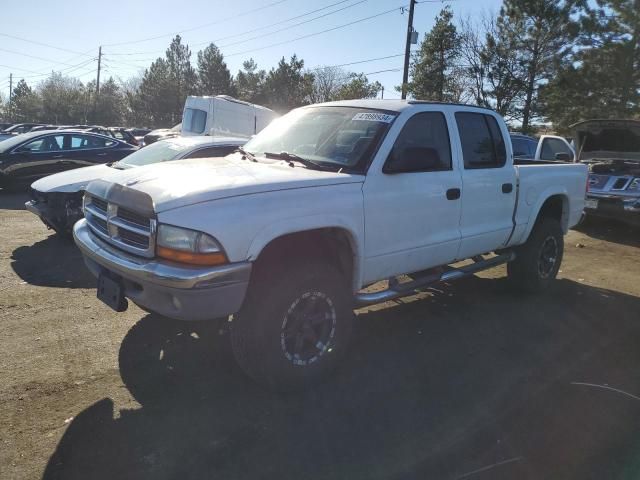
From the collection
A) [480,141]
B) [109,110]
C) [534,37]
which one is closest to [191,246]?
[480,141]

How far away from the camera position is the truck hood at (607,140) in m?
9.81

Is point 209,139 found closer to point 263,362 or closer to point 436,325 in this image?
point 436,325

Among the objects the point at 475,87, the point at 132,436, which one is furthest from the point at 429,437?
the point at 475,87

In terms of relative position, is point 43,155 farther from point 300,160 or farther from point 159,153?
point 300,160

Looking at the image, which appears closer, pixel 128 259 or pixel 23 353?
pixel 128 259

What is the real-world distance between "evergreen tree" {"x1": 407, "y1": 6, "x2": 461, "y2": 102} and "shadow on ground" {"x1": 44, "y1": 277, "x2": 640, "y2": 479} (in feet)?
72.7

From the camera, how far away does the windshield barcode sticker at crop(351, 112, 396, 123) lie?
12.6 feet

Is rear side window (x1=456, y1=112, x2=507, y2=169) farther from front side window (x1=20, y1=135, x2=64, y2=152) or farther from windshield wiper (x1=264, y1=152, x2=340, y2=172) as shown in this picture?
front side window (x1=20, y1=135, x2=64, y2=152)

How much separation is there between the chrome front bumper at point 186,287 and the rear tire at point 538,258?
3.80m

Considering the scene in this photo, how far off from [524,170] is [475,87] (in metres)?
23.5

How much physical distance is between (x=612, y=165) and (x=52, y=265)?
9.84 m

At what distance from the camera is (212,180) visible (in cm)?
310

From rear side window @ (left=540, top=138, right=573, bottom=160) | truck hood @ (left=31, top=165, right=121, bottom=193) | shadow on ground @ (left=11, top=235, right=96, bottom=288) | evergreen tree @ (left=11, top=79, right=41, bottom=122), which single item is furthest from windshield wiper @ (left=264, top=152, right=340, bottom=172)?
evergreen tree @ (left=11, top=79, right=41, bottom=122)

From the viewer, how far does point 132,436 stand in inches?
111
